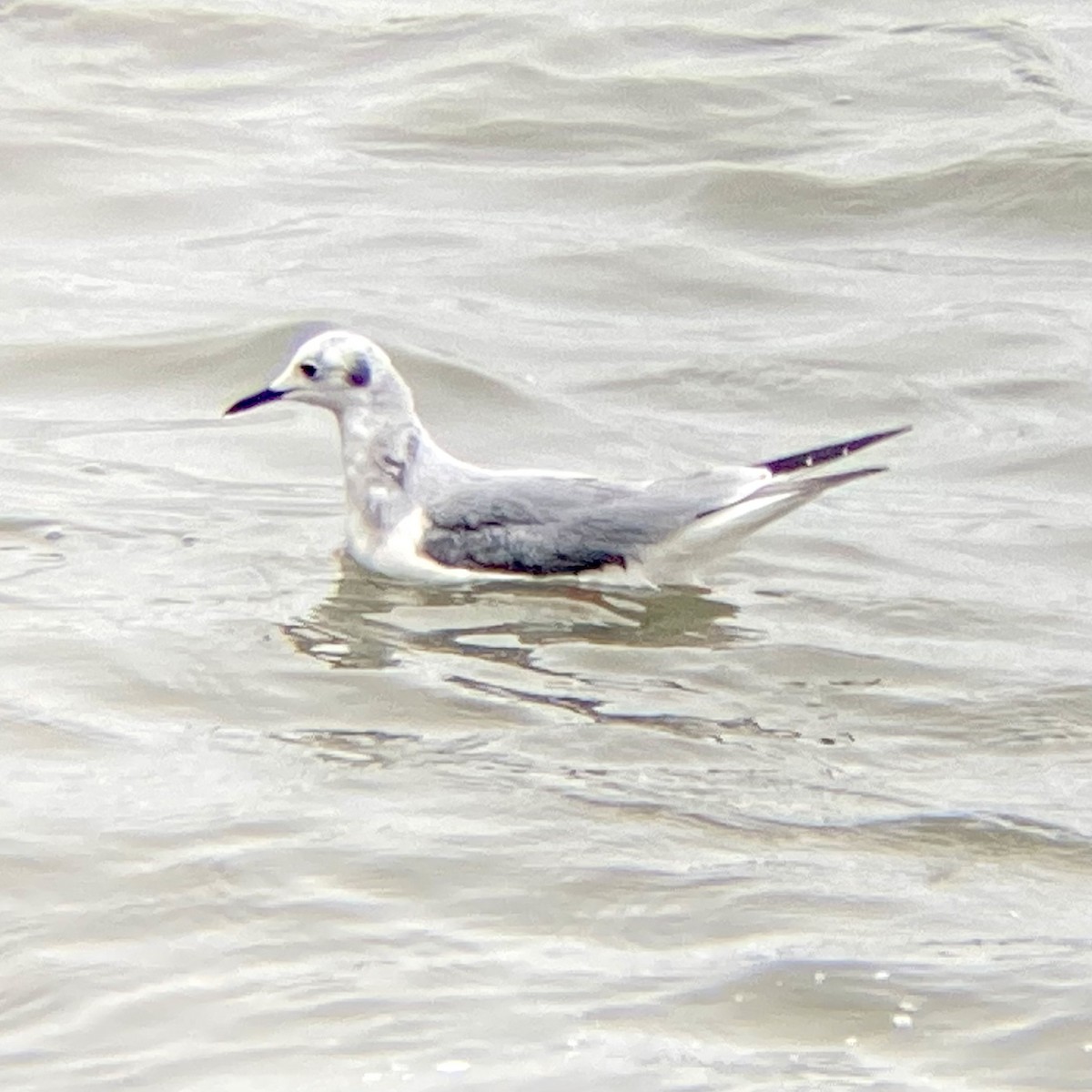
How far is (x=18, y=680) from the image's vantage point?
6.98 meters

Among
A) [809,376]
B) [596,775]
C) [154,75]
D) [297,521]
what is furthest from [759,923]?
[154,75]

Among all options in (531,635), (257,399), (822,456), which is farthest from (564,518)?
(257,399)

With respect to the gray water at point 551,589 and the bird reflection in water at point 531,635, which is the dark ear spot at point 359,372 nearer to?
the gray water at point 551,589

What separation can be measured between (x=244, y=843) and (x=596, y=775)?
0.93 m

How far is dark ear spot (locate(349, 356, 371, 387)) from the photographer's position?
871 centimetres

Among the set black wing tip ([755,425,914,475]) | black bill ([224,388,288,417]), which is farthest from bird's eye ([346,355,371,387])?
black wing tip ([755,425,914,475])

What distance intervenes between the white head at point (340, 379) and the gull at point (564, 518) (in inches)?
13.4

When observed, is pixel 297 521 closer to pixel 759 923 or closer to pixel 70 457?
pixel 70 457

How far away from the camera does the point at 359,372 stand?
871 cm

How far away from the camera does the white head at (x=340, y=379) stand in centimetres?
868

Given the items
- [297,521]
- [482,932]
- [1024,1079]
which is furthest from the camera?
[297,521]

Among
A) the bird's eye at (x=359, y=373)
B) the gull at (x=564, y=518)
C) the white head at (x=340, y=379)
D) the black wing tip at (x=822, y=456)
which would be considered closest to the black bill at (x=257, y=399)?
the white head at (x=340, y=379)

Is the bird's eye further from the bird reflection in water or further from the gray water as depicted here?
the bird reflection in water

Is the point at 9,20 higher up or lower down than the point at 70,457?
higher up
